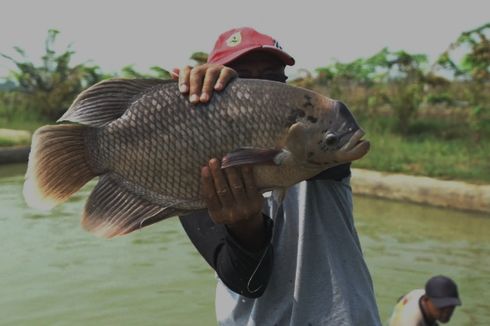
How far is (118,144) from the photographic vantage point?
1471mm

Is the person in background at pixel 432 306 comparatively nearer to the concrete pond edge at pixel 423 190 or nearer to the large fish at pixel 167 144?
the large fish at pixel 167 144

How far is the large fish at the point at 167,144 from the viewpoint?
1.41 meters

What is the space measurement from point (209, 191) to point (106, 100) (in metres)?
0.31

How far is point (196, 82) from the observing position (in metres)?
1.46

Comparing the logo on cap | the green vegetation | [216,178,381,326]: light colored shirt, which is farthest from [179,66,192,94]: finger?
the green vegetation

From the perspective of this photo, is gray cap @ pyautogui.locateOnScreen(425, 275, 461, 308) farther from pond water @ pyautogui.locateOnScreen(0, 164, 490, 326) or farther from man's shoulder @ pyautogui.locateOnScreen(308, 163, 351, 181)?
man's shoulder @ pyautogui.locateOnScreen(308, 163, 351, 181)

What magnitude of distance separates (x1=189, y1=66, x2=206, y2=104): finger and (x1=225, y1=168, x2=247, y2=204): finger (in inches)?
6.7

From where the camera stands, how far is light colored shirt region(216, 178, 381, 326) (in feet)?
5.37

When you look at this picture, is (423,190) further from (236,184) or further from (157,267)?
(236,184)

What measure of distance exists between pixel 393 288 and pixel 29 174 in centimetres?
522

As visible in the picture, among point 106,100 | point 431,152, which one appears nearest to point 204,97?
point 106,100

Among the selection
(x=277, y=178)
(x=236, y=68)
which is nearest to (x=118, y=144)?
(x=277, y=178)

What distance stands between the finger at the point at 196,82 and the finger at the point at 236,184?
171 millimetres

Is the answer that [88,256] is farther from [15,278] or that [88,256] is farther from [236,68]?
[236,68]
